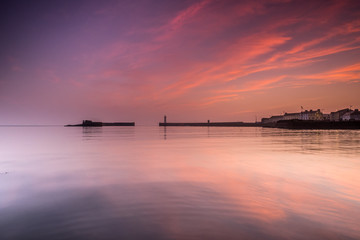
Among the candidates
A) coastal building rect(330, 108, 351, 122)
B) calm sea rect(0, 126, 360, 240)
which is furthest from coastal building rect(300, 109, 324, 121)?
calm sea rect(0, 126, 360, 240)

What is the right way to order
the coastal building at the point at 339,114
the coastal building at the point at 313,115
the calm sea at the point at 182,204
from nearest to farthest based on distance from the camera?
1. the calm sea at the point at 182,204
2. the coastal building at the point at 339,114
3. the coastal building at the point at 313,115

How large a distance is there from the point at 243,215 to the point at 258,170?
21.1 feet

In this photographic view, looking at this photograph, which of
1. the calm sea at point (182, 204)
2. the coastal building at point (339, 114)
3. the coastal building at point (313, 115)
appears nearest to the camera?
the calm sea at point (182, 204)

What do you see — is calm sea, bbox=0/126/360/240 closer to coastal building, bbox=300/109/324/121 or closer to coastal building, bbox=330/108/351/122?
coastal building, bbox=300/109/324/121

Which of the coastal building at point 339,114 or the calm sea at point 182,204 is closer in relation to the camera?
the calm sea at point 182,204

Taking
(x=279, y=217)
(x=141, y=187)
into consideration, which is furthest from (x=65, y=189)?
(x=279, y=217)

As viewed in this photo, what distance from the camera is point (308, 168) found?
1214cm

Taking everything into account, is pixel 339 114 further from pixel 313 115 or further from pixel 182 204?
pixel 182 204

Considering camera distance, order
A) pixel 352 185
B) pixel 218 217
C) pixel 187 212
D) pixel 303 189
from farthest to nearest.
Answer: pixel 352 185 → pixel 303 189 → pixel 187 212 → pixel 218 217

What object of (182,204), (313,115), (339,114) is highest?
(339,114)

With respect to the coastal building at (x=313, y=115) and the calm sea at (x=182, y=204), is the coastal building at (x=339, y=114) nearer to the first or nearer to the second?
the coastal building at (x=313, y=115)

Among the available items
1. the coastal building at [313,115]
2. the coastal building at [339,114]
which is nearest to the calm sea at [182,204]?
the coastal building at [313,115]

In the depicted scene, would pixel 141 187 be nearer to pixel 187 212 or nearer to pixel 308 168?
pixel 187 212

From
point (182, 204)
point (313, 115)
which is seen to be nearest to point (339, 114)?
point (313, 115)
